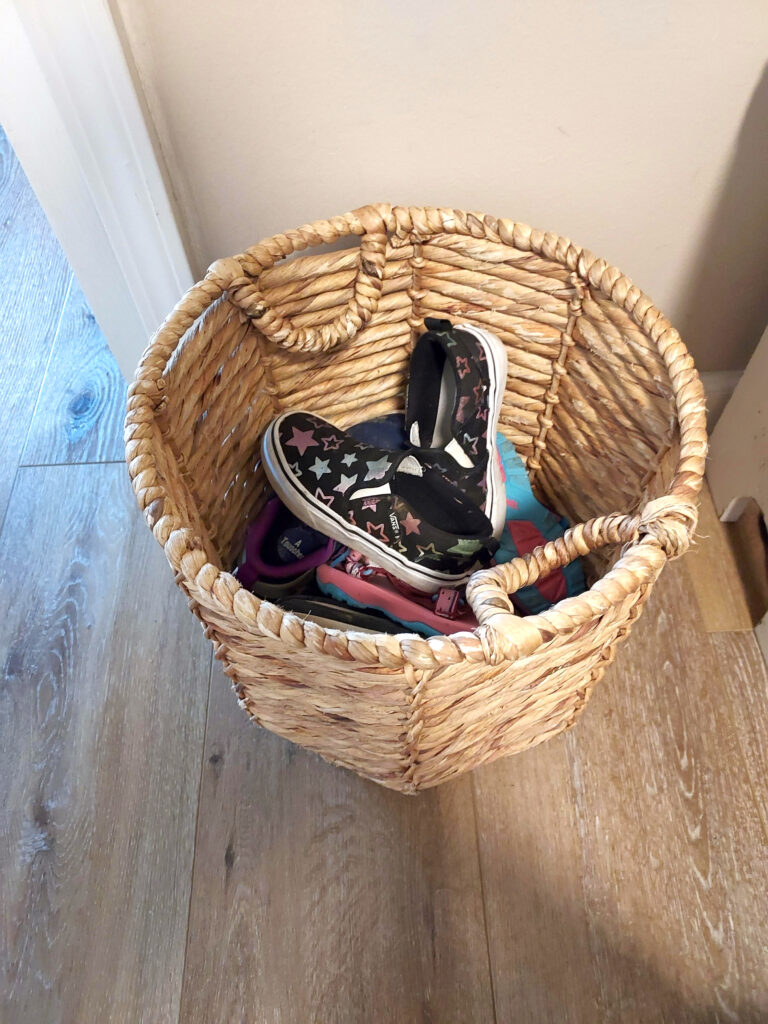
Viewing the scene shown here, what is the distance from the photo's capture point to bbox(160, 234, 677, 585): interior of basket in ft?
2.17

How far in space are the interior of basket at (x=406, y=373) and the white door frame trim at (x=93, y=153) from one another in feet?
0.49

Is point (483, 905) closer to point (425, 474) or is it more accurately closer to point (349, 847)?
point (349, 847)

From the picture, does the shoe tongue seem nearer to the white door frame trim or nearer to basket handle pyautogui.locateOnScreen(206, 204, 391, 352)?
basket handle pyautogui.locateOnScreen(206, 204, 391, 352)

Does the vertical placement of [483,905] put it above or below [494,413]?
below

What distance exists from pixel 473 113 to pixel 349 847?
746 millimetres

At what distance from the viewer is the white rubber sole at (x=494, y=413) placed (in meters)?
0.79

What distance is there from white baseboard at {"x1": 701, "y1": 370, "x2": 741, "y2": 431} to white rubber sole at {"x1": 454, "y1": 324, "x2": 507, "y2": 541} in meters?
0.37

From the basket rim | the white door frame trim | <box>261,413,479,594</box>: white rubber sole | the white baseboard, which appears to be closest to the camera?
the basket rim

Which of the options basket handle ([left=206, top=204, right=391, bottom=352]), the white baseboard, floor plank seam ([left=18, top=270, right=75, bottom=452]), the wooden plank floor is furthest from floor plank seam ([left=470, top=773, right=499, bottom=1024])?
floor plank seam ([left=18, top=270, right=75, bottom=452])

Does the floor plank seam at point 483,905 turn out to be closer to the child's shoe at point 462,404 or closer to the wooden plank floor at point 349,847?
the wooden plank floor at point 349,847

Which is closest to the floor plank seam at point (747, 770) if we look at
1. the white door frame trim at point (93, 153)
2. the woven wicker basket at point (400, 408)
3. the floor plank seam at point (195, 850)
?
the woven wicker basket at point (400, 408)

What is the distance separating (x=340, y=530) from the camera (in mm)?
727

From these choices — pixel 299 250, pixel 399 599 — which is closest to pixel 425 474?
pixel 399 599

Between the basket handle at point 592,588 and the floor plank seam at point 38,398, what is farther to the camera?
the floor plank seam at point 38,398
